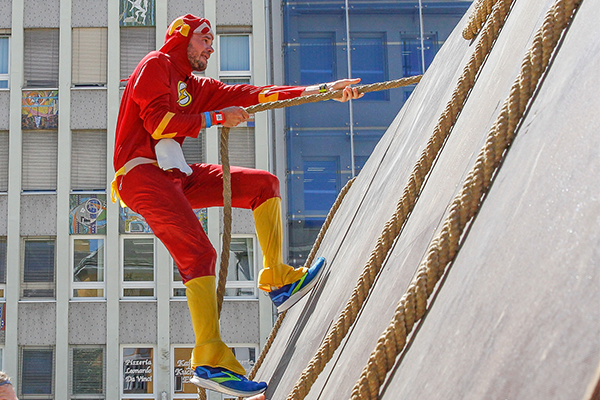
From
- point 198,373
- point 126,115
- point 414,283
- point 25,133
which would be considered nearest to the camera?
point 414,283

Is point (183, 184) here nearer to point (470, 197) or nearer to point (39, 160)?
point (470, 197)

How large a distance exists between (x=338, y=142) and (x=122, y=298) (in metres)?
5.24

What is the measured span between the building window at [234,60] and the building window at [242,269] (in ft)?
11.1

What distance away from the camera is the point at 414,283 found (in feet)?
3.67

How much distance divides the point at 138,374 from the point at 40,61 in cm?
674

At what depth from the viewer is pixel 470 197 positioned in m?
1.08

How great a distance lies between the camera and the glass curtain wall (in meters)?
14.1

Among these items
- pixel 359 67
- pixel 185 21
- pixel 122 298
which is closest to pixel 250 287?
pixel 122 298

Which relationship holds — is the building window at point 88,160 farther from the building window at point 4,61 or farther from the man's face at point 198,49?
the man's face at point 198,49

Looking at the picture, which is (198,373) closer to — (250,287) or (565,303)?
(565,303)

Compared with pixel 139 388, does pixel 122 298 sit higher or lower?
higher

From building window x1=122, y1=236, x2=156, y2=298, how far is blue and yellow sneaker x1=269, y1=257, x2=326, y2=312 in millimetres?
11620

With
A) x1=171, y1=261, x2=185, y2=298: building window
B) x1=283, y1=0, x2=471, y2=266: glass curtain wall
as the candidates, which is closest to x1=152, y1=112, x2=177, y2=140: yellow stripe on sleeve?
x1=283, y1=0, x2=471, y2=266: glass curtain wall

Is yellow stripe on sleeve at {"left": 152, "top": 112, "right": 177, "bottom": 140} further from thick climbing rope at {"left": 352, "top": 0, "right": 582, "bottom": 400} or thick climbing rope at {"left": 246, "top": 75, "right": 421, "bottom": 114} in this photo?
thick climbing rope at {"left": 352, "top": 0, "right": 582, "bottom": 400}
